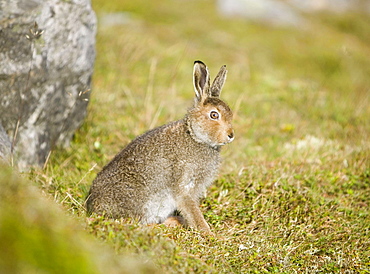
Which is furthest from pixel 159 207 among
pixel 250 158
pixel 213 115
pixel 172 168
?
pixel 250 158

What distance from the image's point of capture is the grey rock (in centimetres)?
646

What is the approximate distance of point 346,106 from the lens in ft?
37.8

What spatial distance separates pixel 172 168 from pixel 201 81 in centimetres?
133

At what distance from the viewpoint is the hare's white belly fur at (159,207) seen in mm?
5734

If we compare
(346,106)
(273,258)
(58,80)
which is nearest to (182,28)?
(346,106)

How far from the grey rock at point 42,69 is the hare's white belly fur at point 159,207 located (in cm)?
185

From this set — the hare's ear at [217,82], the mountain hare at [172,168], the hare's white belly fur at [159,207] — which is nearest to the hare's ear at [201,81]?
the mountain hare at [172,168]

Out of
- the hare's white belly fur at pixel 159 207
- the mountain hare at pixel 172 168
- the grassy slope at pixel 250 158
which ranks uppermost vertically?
the mountain hare at pixel 172 168

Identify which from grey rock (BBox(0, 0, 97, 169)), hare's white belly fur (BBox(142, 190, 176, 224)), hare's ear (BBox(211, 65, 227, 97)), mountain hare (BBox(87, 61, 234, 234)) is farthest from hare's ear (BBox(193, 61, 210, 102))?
grey rock (BBox(0, 0, 97, 169))

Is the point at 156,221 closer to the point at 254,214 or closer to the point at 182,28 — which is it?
the point at 254,214

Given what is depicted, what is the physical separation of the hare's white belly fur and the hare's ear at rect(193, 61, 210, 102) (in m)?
1.46

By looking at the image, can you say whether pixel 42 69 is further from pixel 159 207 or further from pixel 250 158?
pixel 250 158

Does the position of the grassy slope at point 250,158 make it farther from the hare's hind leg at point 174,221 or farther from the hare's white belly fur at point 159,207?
the hare's white belly fur at point 159,207

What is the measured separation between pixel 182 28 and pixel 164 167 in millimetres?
15132
